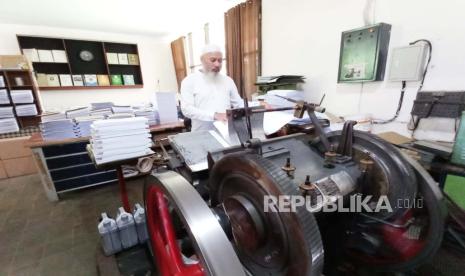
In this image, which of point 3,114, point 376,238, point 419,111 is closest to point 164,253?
point 376,238

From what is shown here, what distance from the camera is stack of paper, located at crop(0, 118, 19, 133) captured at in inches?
139

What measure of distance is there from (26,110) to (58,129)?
2248mm

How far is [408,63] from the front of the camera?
1600 mm

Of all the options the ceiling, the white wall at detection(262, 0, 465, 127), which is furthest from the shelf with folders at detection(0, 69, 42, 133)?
the white wall at detection(262, 0, 465, 127)

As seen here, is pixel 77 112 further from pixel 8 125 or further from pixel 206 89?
pixel 8 125

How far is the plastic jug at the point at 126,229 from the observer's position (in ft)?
5.15

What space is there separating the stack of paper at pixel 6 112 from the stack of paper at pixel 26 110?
7 centimetres

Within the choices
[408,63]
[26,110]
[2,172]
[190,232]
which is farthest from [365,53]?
[26,110]

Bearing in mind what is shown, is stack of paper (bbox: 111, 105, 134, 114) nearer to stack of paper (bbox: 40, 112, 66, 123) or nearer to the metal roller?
stack of paper (bbox: 40, 112, 66, 123)

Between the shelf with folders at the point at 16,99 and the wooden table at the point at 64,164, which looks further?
the shelf with folders at the point at 16,99

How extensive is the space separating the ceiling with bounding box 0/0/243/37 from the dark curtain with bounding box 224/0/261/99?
0.93 ft

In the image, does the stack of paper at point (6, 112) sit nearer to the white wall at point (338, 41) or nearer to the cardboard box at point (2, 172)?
the cardboard box at point (2, 172)

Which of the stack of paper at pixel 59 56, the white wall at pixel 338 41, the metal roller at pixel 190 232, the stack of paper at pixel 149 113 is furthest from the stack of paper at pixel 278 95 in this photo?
the stack of paper at pixel 59 56
